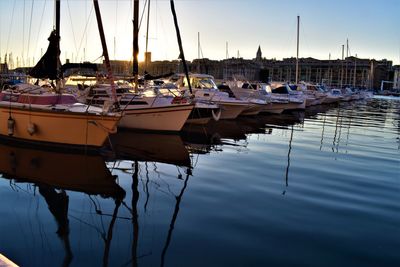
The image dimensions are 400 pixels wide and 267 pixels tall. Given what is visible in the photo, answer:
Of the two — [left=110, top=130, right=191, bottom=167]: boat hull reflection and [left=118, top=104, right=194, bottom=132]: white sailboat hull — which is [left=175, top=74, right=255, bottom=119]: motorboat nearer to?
[left=118, top=104, right=194, bottom=132]: white sailboat hull

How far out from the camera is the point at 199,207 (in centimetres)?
834

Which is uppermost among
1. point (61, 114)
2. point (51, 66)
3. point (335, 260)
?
point (51, 66)

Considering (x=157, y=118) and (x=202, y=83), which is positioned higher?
(x=202, y=83)

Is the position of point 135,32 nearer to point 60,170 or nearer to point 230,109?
point 230,109

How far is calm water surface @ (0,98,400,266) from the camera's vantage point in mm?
6148

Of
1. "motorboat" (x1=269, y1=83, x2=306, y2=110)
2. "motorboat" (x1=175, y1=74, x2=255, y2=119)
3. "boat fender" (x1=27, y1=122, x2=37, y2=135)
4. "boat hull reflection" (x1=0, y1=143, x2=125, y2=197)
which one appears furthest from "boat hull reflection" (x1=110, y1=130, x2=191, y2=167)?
"motorboat" (x1=269, y1=83, x2=306, y2=110)

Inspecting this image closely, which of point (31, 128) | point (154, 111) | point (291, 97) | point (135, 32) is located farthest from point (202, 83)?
point (31, 128)

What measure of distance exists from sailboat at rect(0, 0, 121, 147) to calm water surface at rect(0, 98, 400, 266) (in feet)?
2.35

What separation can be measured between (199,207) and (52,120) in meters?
7.35

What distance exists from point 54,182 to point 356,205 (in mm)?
6450

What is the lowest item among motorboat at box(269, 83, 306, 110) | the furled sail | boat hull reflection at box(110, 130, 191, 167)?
boat hull reflection at box(110, 130, 191, 167)

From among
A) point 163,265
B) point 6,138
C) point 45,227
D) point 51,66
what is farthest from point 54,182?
point 51,66

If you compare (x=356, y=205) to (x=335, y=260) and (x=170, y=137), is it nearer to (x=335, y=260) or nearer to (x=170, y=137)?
(x=335, y=260)

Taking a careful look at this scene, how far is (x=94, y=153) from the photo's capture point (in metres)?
13.6
